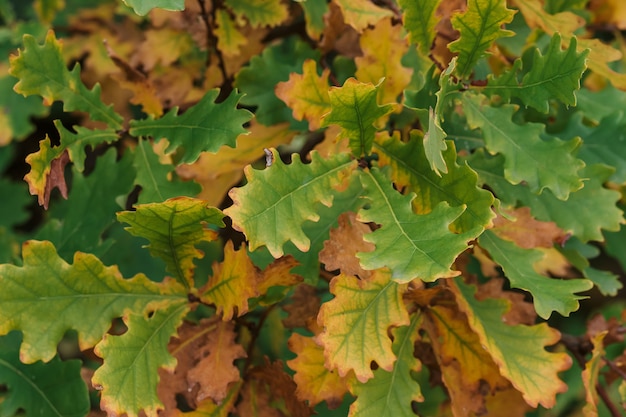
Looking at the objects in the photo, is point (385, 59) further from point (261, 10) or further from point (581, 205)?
point (581, 205)

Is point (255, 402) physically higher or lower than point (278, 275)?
lower

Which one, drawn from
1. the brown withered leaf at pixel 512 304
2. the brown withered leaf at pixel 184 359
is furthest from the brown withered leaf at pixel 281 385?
the brown withered leaf at pixel 512 304

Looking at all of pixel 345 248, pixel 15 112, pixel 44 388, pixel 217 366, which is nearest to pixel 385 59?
pixel 345 248

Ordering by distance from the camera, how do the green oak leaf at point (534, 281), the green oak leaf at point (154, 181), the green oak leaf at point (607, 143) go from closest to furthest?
the green oak leaf at point (534, 281)
the green oak leaf at point (154, 181)
the green oak leaf at point (607, 143)

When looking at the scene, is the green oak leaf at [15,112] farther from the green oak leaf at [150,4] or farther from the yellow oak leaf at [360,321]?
the yellow oak leaf at [360,321]

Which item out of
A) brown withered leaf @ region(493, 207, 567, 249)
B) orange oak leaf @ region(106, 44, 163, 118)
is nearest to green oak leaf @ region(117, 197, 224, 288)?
orange oak leaf @ region(106, 44, 163, 118)

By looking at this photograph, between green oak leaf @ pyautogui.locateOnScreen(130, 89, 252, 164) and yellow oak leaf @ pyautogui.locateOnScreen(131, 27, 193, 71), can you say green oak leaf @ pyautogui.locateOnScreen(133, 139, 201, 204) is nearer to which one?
green oak leaf @ pyautogui.locateOnScreen(130, 89, 252, 164)

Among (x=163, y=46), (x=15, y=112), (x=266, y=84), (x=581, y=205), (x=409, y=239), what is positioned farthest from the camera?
(x=15, y=112)
